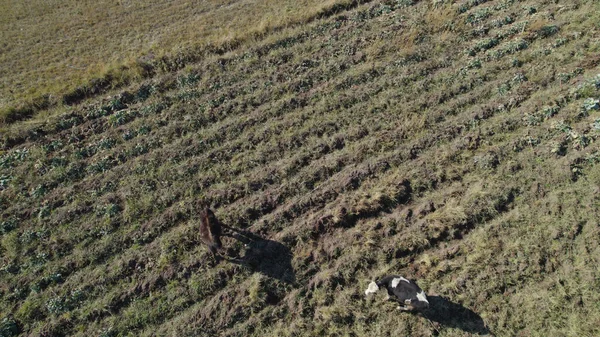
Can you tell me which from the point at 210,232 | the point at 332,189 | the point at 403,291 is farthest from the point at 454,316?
the point at 210,232

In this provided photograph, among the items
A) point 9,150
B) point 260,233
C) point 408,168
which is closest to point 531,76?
point 408,168

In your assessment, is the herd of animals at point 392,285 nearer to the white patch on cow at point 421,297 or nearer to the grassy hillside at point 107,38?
the white patch on cow at point 421,297

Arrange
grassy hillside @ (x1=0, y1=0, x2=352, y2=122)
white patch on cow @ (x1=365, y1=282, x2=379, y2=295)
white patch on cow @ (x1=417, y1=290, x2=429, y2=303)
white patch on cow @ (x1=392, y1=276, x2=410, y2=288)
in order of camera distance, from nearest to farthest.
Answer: white patch on cow @ (x1=417, y1=290, x2=429, y2=303), white patch on cow @ (x1=392, y1=276, x2=410, y2=288), white patch on cow @ (x1=365, y1=282, x2=379, y2=295), grassy hillside @ (x1=0, y1=0, x2=352, y2=122)

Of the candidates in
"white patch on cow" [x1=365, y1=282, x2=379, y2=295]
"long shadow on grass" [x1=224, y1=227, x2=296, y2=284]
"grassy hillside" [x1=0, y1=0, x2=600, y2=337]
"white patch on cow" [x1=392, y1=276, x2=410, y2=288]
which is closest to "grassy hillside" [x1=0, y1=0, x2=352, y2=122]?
"grassy hillside" [x1=0, y1=0, x2=600, y2=337]

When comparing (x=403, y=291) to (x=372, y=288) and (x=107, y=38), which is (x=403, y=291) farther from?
(x=107, y=38)

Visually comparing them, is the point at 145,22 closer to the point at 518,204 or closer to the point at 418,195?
the point at 418,195

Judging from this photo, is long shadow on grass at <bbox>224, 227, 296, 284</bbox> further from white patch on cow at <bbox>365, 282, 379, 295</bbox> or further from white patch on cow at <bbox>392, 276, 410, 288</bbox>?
white patch on cow at <bbox>392, 276, 410, 288</bbox>
